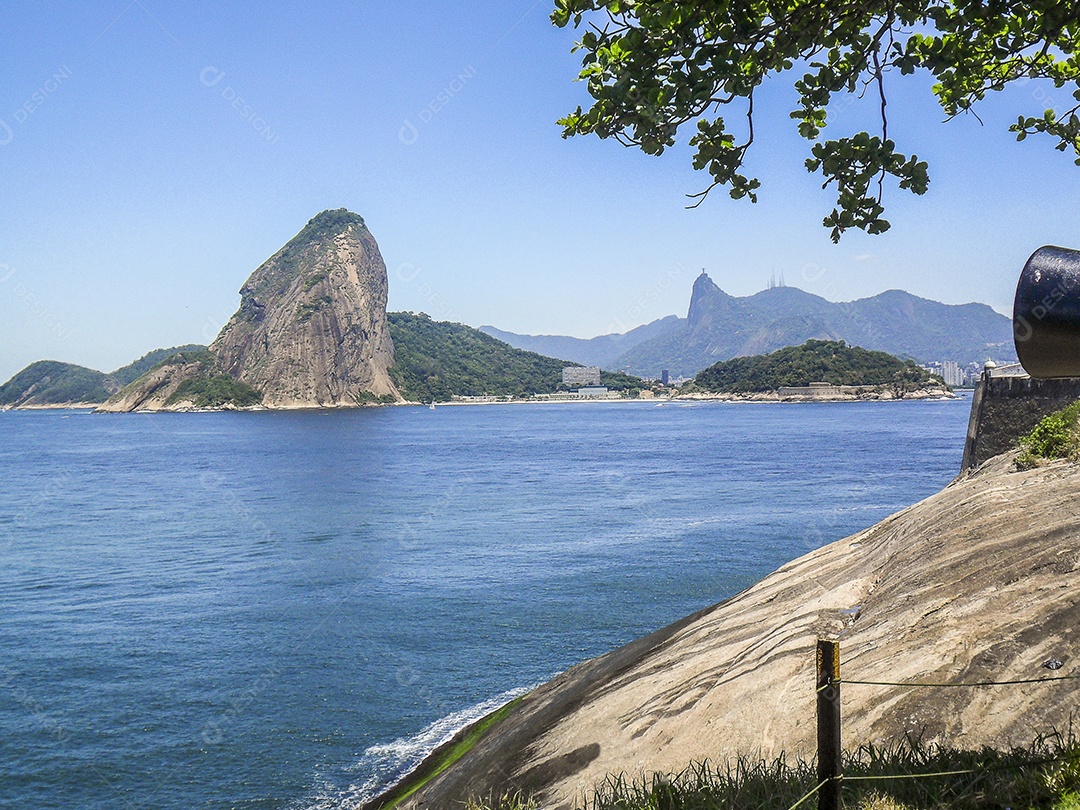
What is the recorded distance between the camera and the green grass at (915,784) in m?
3.89

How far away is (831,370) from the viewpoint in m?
172

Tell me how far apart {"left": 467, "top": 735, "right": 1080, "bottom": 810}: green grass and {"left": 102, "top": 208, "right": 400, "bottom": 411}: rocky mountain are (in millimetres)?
178789

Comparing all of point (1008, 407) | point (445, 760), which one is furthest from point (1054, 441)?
point (445, 760)

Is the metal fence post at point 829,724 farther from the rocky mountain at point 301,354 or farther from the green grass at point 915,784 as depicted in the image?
the rocky mountain at point 301,354

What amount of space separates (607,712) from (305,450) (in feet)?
247

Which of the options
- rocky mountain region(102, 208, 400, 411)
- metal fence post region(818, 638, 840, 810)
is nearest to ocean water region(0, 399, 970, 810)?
metal fence post region(818, 638, 840, 810)

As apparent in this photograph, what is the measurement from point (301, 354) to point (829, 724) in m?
181

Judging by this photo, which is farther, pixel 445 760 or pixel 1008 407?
pixel 1008 407

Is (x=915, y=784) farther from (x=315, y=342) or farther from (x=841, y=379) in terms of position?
(x=315, y=342)

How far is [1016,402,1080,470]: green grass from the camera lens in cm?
1079

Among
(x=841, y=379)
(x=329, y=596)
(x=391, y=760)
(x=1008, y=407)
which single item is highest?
(x=841, y=379)

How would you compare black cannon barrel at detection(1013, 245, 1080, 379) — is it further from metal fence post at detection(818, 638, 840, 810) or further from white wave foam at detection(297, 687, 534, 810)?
white wave foam at detection(297, 687, 534, 810)

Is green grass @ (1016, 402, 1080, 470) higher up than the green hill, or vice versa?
the green hill

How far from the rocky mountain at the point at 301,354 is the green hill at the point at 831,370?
288 feet
